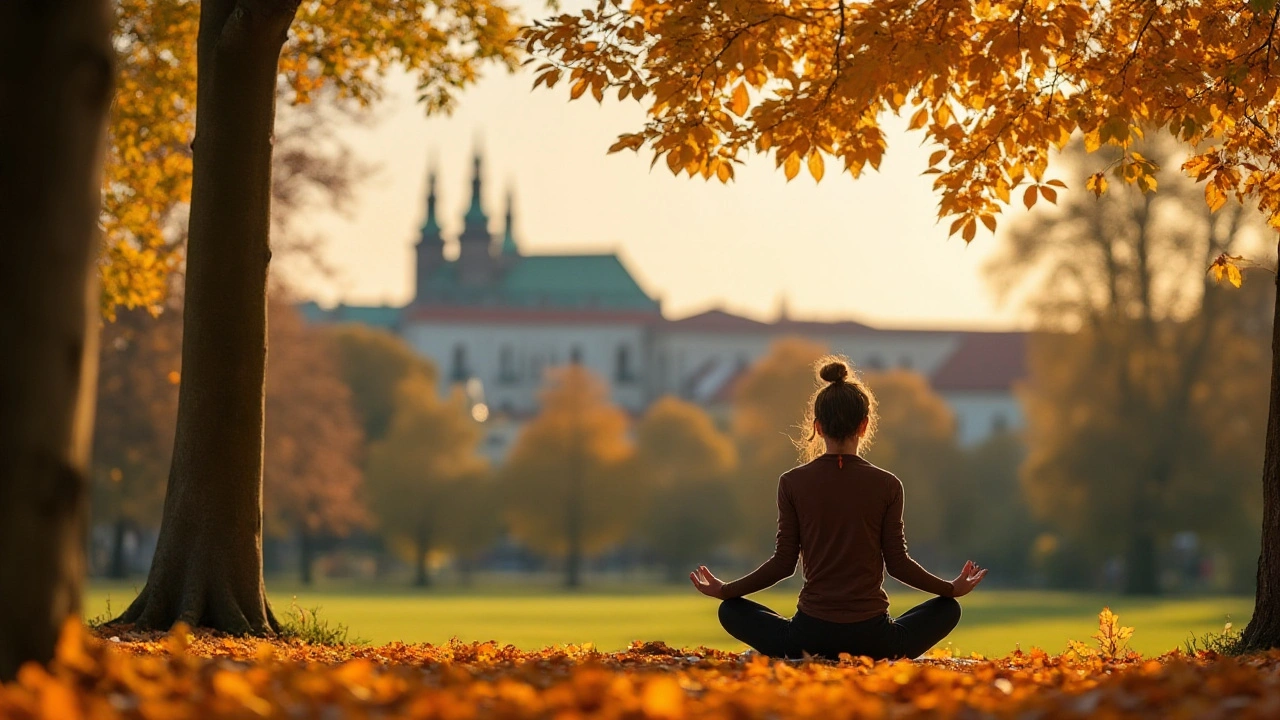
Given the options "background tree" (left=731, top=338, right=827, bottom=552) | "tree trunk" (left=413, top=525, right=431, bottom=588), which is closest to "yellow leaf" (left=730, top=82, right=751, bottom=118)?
"background tree" (left=731, top=338, right=827, bottom=552)

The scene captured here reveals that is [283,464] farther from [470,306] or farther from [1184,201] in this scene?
[470,306]

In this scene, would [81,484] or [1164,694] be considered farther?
[1164,694]

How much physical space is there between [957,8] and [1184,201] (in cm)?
3999

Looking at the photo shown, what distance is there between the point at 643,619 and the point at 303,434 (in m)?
13.7

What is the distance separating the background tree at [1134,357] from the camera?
46969 mm

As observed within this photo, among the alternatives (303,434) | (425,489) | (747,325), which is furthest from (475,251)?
(303,434)

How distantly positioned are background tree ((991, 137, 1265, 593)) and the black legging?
4053 centimetres

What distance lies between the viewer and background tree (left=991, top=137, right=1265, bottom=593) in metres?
47.0

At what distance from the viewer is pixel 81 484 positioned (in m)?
4.89

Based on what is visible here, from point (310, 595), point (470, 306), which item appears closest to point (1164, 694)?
point (310, 595)

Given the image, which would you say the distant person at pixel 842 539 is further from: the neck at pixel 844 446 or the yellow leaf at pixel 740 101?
the yellow leaf at pixel 740 101

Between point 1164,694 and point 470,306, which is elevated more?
point 470,306

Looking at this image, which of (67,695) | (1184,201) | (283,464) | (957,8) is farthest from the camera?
(1184,201)

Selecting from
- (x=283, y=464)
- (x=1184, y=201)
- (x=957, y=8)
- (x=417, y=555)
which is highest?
(x=1184, y=201)
